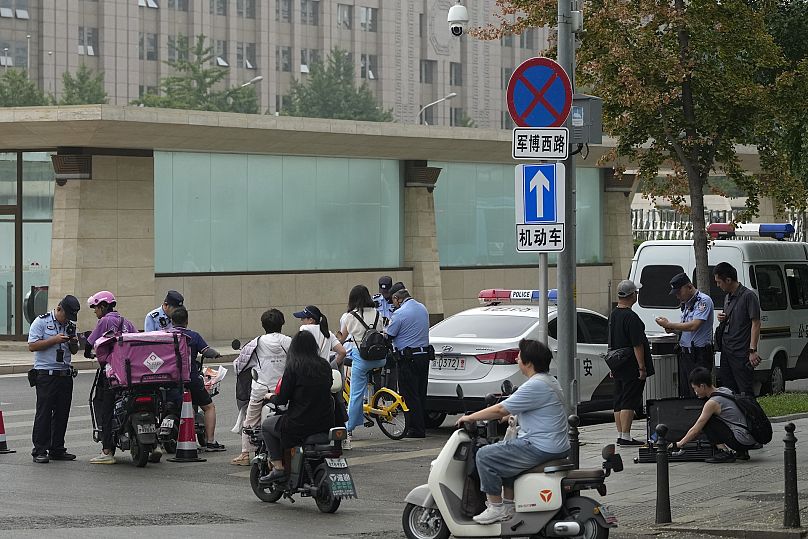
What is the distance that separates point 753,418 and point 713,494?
1.86 meters

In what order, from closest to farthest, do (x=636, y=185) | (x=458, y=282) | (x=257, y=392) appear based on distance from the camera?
(x=257, y=392), (x=458, y=282), (x=636, y=185)

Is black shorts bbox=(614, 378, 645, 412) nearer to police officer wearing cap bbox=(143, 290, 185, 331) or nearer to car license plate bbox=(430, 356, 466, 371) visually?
car license plate bbox=(430, 356, 466, 371)

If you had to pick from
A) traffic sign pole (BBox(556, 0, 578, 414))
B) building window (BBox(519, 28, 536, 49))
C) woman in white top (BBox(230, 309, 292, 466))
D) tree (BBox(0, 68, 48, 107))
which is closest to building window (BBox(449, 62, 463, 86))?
building window (BBox(519, 28, 536, 49))

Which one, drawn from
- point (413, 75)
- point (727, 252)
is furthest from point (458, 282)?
point (413, 75)

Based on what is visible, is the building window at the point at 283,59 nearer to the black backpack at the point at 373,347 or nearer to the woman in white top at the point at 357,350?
the woman in white top at the point at 357,350

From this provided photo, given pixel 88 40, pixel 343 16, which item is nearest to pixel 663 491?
pixel 88 40

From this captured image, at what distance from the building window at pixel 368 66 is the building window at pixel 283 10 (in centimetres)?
562

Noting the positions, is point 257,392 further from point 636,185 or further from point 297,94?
point 297,94

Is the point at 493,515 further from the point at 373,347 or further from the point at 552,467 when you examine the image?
the point at 373,347

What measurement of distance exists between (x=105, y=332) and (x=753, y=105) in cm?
895

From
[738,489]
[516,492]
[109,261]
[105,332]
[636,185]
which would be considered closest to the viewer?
[516,492]

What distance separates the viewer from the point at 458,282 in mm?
38094

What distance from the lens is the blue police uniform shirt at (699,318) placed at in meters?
15.4

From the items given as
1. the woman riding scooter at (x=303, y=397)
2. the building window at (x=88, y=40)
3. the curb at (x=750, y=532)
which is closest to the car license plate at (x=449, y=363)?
the woman riding scooter at (x=303, y=397)
